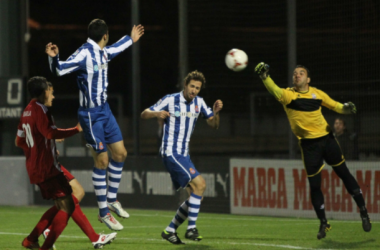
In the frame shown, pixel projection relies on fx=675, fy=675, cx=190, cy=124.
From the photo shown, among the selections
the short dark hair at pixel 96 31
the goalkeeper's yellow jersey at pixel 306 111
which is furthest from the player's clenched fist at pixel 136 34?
the goalkeeper's yellow jersey at pixel 306 111

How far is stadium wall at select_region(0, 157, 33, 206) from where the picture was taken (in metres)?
14.9

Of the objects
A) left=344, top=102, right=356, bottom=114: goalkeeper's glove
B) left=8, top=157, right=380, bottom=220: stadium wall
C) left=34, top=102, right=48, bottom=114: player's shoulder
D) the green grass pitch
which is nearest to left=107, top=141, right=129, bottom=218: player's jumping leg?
the green grass pitch

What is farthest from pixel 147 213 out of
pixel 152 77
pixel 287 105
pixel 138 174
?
pixel 152 77

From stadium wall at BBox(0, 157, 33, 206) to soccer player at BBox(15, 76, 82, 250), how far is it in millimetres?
8180

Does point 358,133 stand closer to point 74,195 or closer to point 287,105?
point 287,105

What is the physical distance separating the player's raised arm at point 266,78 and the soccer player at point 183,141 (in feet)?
2.05

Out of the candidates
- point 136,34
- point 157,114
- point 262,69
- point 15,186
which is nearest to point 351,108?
point 262,69

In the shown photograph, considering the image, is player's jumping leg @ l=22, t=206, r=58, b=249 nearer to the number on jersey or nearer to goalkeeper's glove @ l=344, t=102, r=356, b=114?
the number on jersey

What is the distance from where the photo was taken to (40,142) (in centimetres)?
693

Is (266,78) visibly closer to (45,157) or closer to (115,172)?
(115,172)

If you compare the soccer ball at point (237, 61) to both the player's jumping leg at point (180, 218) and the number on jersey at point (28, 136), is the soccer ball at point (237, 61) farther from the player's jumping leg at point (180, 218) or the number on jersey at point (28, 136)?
the number on jersey at point (28, 136)

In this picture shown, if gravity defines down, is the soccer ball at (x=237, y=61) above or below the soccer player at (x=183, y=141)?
above

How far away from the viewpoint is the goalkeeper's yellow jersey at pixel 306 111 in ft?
29.0

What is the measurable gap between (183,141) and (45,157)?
2093 mm
